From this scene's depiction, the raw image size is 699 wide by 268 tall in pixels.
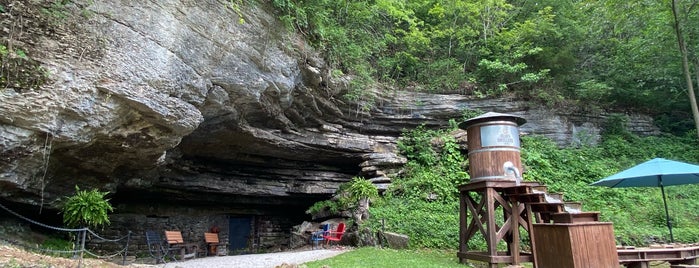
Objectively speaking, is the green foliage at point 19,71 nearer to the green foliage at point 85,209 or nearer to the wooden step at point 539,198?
the green foliage at point 85,209

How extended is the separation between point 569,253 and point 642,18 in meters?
11.5

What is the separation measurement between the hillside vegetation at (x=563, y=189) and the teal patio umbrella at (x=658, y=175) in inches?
88.4

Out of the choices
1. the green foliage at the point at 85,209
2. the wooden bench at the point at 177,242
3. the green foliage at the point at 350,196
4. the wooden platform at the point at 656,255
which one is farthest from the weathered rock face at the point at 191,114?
the wooden platform at the point at 656,255

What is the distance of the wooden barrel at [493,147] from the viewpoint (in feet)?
26.2

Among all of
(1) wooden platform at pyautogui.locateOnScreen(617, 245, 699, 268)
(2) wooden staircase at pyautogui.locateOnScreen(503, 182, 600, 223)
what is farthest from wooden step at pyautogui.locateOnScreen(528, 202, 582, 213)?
(1) wooden platform at pyautogui.locateOnScreen(617, 245, 699, 268)

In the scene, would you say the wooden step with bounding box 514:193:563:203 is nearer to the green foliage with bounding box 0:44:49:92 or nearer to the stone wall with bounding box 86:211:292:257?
the green foliage with bounding box 0:44:49:92

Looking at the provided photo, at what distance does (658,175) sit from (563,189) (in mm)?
4960

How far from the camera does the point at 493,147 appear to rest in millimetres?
8070

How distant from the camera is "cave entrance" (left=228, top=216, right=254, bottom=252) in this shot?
15.9 m

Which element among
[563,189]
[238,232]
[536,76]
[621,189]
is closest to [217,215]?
[238,232]

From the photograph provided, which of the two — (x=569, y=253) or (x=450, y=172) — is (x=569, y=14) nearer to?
(x=450, y=172)

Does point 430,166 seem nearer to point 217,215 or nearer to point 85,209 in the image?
point 217,215

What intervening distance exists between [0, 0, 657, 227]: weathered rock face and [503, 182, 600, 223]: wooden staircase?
5.66 metres

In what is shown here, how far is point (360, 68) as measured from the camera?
1226 centimetres
